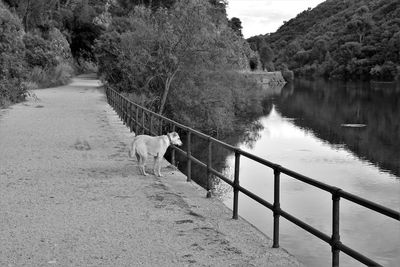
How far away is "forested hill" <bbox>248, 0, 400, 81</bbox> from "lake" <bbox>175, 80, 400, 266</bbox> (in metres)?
82.1

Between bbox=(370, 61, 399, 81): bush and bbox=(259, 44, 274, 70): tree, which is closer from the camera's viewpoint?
bbox=(370, 61, 399, 81): bush

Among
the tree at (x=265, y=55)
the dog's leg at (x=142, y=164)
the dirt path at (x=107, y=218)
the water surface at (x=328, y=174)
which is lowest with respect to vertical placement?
the water surface at (x=328, y=174)

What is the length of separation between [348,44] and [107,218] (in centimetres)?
13523

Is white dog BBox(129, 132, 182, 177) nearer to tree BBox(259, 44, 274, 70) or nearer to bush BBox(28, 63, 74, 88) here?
bush BBox(28, 63, 74, 88)

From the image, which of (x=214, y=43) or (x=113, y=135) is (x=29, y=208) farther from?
(x=214, y=43)

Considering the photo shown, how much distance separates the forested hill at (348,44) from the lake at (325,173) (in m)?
82.1

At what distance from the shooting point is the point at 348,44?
441ft

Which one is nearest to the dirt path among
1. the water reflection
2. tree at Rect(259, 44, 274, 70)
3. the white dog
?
the white dog

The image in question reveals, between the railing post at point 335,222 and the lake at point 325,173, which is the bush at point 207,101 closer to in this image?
the lake at point 325,173

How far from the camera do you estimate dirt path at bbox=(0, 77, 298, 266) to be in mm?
5746

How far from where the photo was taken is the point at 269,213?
13.8 meters

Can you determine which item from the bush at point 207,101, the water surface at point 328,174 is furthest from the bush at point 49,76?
the bush at point 207,101

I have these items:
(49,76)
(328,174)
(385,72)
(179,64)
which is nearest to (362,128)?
(179,64)

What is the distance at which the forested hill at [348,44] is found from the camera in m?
125
